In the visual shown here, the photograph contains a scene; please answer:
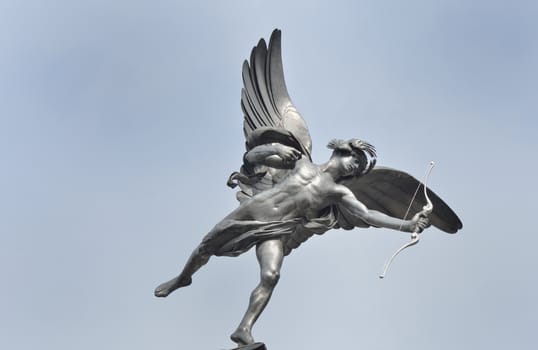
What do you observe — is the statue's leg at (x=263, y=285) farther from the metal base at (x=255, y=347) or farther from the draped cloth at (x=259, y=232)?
the metal base at (x=255, y=347)

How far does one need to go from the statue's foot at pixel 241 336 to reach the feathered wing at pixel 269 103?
9.23ft

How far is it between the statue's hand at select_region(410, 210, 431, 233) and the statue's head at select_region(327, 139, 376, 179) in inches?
51.5

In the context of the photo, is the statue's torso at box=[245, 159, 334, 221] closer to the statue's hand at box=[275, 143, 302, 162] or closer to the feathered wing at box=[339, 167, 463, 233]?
the statue's hand at box=[275, 143, 302, 162]

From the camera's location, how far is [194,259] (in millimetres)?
18750

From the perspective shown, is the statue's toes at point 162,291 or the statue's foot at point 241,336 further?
the statue's toes at point 162,291

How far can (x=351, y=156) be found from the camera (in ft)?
61.9

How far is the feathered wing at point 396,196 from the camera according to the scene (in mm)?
19281

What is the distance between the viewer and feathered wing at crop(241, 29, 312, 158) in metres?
19.3

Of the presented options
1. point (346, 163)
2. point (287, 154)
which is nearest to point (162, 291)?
point (287, 154)

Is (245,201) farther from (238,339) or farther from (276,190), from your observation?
(238,339)

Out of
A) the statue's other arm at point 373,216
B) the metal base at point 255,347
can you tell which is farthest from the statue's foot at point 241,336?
the statue's other arm at point 373,216

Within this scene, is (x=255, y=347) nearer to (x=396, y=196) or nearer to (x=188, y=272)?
(x=188, y=272)

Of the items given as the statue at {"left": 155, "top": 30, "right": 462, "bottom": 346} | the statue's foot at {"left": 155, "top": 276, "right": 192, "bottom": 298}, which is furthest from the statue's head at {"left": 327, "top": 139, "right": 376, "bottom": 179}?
the statue's foot at {"left": 155, "top": 276, "right": 192, "bottom": 298}

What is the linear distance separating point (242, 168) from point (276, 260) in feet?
5.40
